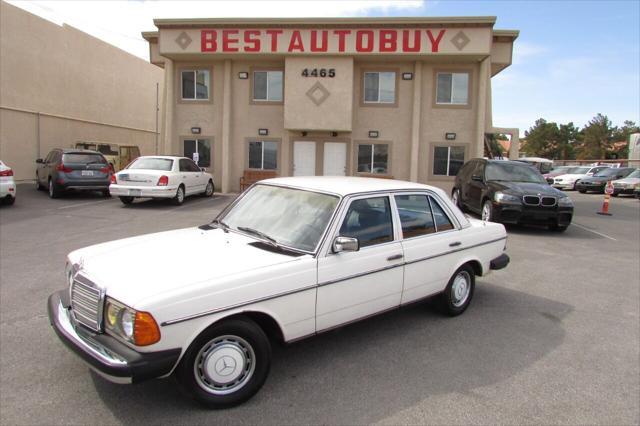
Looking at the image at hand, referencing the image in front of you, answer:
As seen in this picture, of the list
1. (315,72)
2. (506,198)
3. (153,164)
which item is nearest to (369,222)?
(506,198)

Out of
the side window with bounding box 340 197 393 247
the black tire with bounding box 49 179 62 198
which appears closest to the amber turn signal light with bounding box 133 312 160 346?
the side window with bounding box 340 197 393 247

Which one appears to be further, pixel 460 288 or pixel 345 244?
pixel 460 288

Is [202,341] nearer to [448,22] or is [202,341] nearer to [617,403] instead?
[617,403]

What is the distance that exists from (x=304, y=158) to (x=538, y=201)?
35.0 feet

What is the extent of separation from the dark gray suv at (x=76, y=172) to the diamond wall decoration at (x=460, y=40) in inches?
530

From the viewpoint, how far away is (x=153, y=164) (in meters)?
13.7

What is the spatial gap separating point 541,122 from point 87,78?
89.8 metres

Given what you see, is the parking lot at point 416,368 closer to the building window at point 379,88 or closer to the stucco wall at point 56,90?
the building window at point 379,88

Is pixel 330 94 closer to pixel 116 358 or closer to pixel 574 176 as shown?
pixel 116 358

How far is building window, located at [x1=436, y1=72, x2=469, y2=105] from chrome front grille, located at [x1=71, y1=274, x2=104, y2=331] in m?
17.7

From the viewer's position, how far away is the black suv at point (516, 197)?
10508 millimetres

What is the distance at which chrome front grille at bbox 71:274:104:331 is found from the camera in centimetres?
292

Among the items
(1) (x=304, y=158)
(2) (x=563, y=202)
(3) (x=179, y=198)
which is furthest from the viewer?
(1) (x=304, y=158)

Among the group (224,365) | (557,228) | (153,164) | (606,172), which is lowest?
(224,365)
